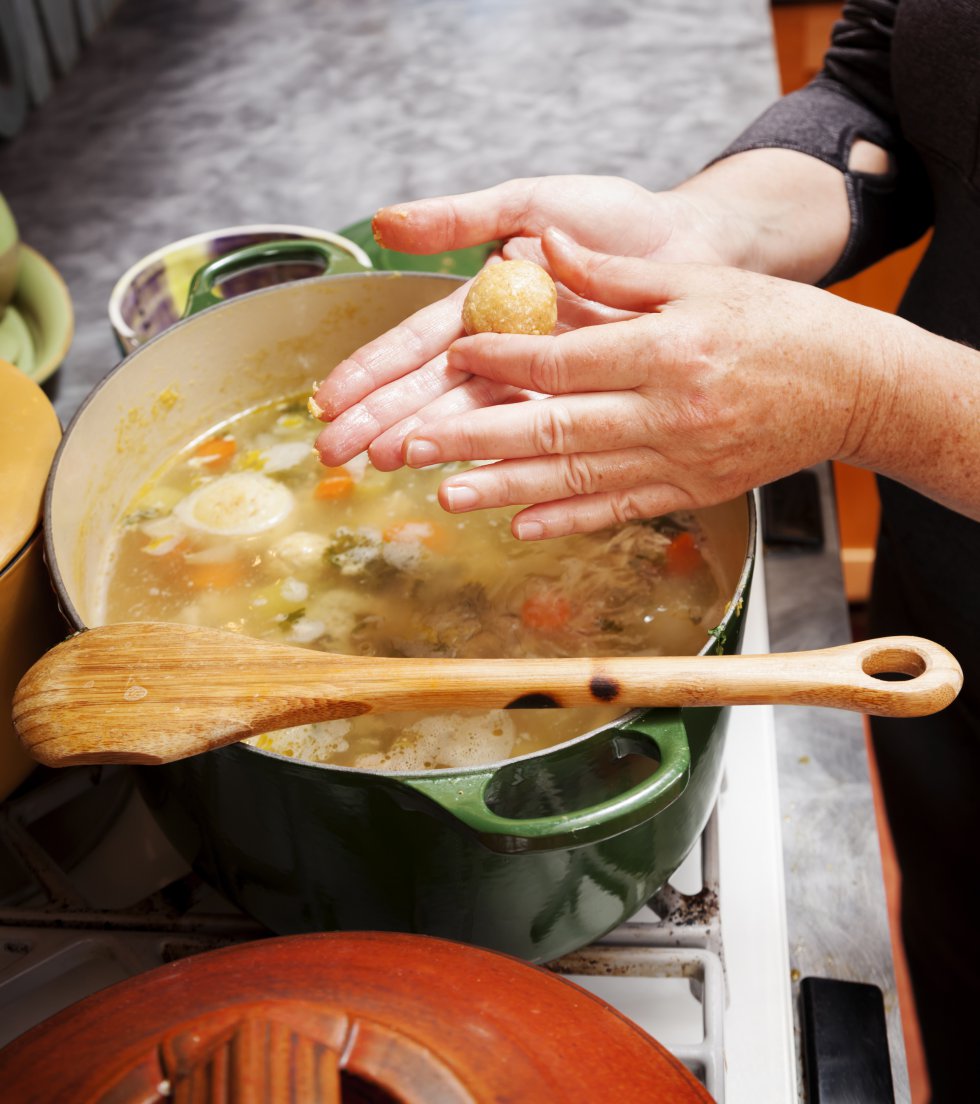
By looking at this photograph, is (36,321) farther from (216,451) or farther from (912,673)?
(912,673)

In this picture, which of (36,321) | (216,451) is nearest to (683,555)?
(216,451)

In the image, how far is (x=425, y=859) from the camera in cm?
72

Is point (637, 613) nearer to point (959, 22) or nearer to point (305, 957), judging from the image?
point (305, 957)

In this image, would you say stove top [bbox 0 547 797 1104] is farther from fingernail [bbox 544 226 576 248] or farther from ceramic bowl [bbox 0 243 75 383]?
ceramic bowl [bbox 0 243 75 383]

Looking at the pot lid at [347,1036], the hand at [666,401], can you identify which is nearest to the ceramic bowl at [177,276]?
the hand at [666,401]

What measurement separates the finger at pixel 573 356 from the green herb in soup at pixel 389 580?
0.23m

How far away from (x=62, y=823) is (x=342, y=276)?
2.18 ft

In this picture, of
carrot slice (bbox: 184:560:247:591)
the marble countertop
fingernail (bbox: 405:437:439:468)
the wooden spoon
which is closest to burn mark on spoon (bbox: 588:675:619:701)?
the wooden spoon

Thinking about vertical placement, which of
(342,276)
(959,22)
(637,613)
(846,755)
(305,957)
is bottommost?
(846,755)

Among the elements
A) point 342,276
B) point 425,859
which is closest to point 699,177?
point 342,276

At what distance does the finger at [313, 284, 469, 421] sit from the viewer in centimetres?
102

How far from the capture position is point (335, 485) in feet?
3.98

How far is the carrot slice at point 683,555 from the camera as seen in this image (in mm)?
1056

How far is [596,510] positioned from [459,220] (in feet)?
1.22
